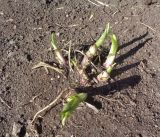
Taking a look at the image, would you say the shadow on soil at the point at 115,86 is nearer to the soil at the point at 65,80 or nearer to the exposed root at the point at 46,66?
the soil at the point at 65,80

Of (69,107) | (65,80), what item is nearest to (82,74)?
(65,80)

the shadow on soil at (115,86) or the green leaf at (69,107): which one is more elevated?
the green leaf at (69,107)

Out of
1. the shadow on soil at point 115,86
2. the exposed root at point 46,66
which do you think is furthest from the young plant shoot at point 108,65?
the exposed root at point 46,66

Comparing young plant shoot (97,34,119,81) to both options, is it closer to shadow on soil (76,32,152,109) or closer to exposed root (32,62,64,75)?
shadow on soil (76,32,152,109)

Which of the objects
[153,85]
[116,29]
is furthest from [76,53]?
[153,85]

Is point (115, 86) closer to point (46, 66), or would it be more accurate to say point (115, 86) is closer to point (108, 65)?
point (108, 65)

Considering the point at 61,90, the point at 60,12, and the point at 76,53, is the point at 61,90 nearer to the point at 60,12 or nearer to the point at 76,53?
the point at 76,53

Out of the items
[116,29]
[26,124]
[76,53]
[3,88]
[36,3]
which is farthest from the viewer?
[36,3]

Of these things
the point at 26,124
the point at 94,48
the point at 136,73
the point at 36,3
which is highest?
the point at 36,3
